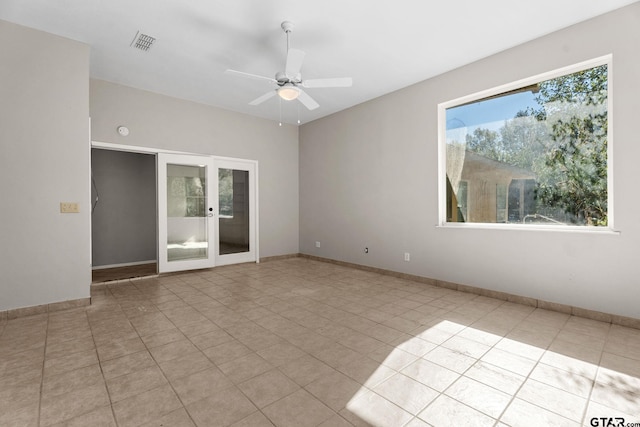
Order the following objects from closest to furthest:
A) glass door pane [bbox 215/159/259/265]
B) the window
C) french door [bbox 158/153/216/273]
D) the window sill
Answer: the window sill, the window, french door [bbox 158/153/216/273], glass door pane [bbox 215/159/259/265]

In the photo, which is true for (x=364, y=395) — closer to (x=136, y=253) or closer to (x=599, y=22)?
(x=599, y=22)

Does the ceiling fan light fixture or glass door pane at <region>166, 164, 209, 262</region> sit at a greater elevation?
the ceiling fan light fixture

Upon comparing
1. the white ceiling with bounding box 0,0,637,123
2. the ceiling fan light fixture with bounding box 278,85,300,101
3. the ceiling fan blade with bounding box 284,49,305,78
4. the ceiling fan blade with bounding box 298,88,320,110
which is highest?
the white ceiling with bounding box 0,0,637,123

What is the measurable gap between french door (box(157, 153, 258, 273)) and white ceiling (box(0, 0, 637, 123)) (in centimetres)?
154

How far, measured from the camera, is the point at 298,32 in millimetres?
3201

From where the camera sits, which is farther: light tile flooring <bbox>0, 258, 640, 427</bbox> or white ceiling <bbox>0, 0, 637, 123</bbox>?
white ceiling <bbox>0, 0, 637, 123</bbox>

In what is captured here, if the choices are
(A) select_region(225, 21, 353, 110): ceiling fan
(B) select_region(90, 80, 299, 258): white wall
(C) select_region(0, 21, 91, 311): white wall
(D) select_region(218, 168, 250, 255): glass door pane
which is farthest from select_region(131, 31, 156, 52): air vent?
(D) select_region(218, 168, 250, 255): glass door pane

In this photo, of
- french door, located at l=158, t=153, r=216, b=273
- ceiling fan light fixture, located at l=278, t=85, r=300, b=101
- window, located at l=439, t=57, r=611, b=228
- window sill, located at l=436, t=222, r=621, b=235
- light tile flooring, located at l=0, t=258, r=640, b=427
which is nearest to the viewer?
light tile flooring, located at l=0, t=258, r=640, b=427

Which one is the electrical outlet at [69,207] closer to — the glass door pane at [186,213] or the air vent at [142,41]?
the glass door pane at [186,213]

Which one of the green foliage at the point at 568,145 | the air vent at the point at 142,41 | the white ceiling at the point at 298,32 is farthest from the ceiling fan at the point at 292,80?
the green foliage at the point at 568,145

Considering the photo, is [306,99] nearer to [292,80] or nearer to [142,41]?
[292,80]

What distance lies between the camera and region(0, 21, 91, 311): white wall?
305 centimetres

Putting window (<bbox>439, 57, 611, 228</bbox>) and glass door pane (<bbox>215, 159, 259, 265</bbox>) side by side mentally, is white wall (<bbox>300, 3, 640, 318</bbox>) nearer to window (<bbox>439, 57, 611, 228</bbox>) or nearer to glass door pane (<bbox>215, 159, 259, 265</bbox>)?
window (<bbox>439, 57, 611, 228</bbox>)

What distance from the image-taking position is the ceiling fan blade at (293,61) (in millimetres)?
2760
